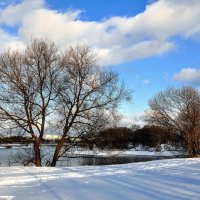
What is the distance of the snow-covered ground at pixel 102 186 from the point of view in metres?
9.00

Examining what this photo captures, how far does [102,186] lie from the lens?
34.3ft

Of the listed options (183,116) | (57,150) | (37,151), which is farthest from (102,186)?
(183,116)

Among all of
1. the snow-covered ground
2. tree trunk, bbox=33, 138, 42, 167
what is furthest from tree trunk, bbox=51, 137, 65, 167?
the snow-covered ground

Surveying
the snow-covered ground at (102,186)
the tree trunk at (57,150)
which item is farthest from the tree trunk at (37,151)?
the snow-covered ground at (102,186)

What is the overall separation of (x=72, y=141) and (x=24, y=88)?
488cm

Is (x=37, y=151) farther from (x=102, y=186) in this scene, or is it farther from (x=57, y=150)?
(x=102, y=186)

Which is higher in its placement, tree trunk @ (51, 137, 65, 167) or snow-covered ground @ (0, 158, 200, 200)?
tree trunk @ (51, 137, 65, 167)

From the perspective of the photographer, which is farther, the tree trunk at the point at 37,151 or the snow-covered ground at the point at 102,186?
the tree trunk at the point at 37,151

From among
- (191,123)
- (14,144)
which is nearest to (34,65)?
(14,144)

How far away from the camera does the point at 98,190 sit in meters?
9.84

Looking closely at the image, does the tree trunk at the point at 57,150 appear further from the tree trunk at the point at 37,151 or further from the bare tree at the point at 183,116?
the bare tree at the point at 183,116

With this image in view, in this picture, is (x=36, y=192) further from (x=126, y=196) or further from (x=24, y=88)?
(x=24, y=88)

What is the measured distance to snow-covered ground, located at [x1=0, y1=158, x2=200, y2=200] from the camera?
29.5 feet

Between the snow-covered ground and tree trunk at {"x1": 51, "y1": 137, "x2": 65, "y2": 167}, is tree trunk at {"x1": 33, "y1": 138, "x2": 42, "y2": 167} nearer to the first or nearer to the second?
tree trunk at {"x1": 51, "y1": 137, "x2": 65, "y2": 167}
